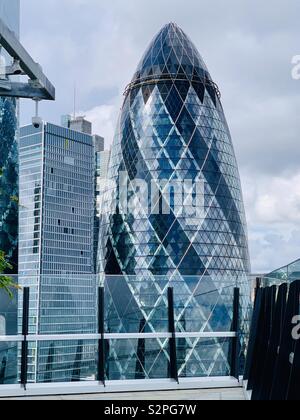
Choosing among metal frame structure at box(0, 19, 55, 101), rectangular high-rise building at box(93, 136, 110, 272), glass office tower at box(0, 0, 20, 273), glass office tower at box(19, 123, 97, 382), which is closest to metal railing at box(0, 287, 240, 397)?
metal frame structure at box(0, 19, 55, 101)

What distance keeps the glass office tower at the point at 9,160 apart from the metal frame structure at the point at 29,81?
66304mm

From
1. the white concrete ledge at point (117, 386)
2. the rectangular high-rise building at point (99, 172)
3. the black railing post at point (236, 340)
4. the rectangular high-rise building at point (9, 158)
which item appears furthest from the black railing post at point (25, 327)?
the rectangular high-rise building at point (99, 172)

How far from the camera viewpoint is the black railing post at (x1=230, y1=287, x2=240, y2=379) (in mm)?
10102

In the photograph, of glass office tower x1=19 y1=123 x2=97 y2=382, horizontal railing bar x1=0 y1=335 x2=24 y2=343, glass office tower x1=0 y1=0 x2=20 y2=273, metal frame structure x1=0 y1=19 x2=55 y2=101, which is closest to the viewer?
metal frame structure x1=0 y1=19 x2=55 y2=101

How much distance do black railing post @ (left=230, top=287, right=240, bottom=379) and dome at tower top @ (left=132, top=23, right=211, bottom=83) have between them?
62116mm

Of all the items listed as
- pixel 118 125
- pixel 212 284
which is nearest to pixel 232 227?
pixel 118 125

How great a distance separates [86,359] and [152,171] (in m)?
58.0

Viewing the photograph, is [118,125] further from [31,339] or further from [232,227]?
[31,339]

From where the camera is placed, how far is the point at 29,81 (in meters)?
7.69

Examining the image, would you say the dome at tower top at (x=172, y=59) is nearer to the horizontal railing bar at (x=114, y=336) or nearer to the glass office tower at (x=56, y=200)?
the glass office tower at (x=56, y=200)

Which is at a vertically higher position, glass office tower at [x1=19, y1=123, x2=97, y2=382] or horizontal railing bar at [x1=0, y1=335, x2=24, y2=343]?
glass office tower at [x1=19, y1=123, x2=97, y2=382]

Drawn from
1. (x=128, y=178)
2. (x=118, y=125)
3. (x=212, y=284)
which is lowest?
(x=212, y=284)

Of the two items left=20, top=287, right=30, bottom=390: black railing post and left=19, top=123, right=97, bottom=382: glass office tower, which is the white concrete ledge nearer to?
left=20, top=287, right=30, bottom=390: black railing post
